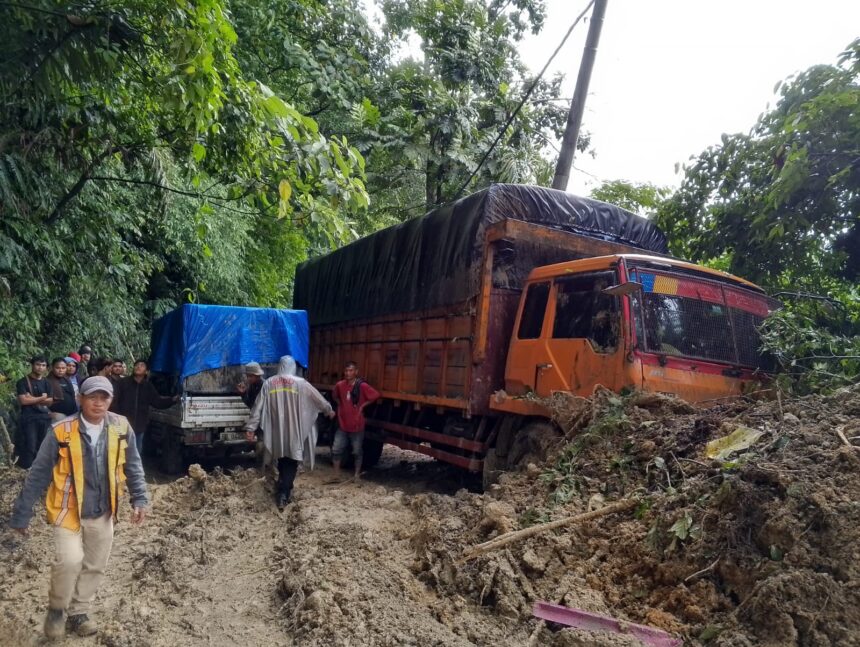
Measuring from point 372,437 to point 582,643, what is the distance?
20.5 ft

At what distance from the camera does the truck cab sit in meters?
5.62

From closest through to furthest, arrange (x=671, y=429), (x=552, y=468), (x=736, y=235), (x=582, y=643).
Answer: (x=582, y=643) < (x=671, y=429) < (x=552, y=468) < (x=736, y=235)

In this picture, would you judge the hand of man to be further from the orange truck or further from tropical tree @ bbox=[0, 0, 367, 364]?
the orange truck

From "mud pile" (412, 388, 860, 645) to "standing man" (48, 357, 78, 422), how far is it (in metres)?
5.25

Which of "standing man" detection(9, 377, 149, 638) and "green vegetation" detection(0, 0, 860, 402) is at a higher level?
Result: "green vegetation" detection(0, 0, 860, 402)

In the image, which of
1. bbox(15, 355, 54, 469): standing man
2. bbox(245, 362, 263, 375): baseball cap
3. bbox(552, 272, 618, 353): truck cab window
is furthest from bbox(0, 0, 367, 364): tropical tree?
bbox(552, 272, 618, 353): truck cab window

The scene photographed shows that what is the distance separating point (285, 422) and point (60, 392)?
10.3 feet

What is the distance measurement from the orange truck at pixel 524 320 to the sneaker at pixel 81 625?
3.75m

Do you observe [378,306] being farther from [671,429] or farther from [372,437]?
[671,429]

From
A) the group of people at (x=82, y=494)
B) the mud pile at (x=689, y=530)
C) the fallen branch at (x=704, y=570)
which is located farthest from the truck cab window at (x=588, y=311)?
the group of people at (x=82, y=494)

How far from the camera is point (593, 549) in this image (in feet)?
13.3

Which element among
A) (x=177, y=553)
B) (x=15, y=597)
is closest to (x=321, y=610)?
(x=177, y=553)

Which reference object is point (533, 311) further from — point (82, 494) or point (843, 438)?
point (82, 494)

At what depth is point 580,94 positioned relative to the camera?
9.98 meters
